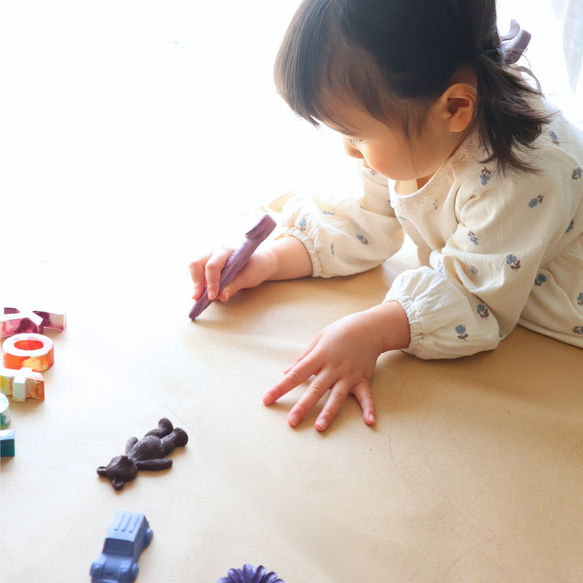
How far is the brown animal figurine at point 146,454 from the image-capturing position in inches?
20.2

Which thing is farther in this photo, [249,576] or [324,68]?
[324,68]

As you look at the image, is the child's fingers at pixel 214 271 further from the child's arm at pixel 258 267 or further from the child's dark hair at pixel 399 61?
the child's dark hair at pixel 399 61

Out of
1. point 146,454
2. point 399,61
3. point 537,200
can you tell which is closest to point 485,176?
point 537,200

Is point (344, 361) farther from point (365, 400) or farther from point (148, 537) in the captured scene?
point (148, 537)

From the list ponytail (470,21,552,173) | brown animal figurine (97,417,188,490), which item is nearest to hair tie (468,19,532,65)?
ponytail (470,21,552,173)

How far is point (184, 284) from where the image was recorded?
2.69 ft

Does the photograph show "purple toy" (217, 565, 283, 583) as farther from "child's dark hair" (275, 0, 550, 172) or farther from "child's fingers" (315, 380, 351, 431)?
"child's dark hair" (275, 0, 550, 172)

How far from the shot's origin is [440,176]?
76cm

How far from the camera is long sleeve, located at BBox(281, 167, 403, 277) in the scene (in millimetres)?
857

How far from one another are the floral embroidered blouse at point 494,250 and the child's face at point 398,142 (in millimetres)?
33

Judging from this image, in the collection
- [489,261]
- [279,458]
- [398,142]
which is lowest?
[279,458]

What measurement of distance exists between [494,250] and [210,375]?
13.1 inches

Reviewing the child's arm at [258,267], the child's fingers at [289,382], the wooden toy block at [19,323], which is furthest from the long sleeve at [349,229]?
the wooden toy block at [19,323]

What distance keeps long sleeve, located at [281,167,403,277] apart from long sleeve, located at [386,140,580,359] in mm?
149
